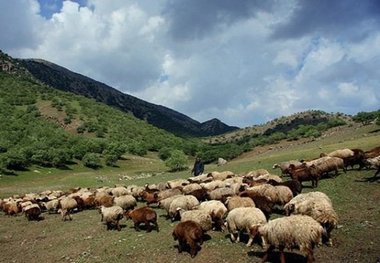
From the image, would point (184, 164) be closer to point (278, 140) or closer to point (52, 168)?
point (52, 168)

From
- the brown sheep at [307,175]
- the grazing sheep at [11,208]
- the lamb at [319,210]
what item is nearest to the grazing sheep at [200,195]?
the brown sheep at [307,175]

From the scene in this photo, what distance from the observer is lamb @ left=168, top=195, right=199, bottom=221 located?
20.4m

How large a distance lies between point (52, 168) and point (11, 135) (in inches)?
717

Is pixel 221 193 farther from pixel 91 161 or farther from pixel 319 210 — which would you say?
pixel 91 161

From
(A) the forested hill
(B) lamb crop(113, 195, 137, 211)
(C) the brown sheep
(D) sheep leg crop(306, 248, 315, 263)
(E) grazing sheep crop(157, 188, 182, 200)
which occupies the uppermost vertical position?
(A) the forested hill

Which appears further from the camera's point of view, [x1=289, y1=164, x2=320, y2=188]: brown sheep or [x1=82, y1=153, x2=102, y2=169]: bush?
[x1=82, y1=153, x2=102, y2=169]: bush

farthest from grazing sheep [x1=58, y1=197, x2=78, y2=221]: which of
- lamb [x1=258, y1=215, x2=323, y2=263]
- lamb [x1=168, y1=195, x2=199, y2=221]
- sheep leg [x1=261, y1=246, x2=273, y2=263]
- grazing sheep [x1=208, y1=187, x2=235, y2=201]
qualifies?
lamb [x1=258, y1=215, x2=323, y2=263]

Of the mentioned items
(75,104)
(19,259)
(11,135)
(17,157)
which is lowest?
(19,259)

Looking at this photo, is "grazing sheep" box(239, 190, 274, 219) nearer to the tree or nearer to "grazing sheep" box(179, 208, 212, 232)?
"grazing sheep" box(179, 208, 212, 232)

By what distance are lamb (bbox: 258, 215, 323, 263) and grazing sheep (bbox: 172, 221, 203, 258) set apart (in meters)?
2.85

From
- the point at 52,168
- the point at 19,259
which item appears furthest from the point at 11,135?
the point at 19,259

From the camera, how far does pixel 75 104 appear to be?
115 meters

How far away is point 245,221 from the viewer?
50.8 feet

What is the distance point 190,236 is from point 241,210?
234 cm
